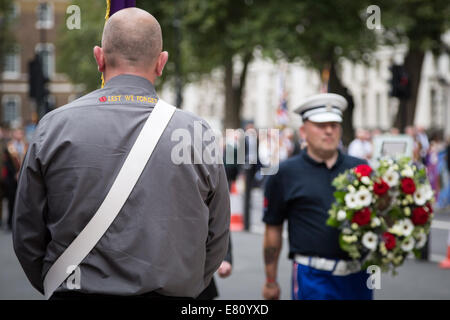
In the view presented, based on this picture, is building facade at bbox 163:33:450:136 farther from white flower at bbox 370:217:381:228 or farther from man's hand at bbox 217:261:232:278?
man's hand at bbox 217:261:232:278

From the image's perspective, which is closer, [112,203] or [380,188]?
[112,203]

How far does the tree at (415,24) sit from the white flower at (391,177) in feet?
63.4

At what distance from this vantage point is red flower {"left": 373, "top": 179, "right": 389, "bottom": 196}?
512cm

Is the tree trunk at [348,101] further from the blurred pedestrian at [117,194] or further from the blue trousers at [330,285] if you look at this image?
the blurred pedestrian at [117,194]

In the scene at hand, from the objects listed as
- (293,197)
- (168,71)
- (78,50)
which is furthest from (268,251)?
(78,50)

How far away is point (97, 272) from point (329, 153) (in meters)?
2.90

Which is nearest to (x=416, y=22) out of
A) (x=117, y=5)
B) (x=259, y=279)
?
(x=259, y=279)

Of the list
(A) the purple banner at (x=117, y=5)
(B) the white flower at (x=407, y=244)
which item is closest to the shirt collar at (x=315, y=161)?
(B) the white flower at (x=407, y=244)

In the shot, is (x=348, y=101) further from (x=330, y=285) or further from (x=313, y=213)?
(x=330, y=285)

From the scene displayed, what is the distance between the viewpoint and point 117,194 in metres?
2.74

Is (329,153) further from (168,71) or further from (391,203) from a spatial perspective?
(168,71)

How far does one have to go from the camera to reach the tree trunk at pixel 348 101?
25.9m

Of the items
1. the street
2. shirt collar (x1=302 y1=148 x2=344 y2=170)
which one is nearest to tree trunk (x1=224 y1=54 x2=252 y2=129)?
the street

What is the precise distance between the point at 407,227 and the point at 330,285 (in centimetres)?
69
